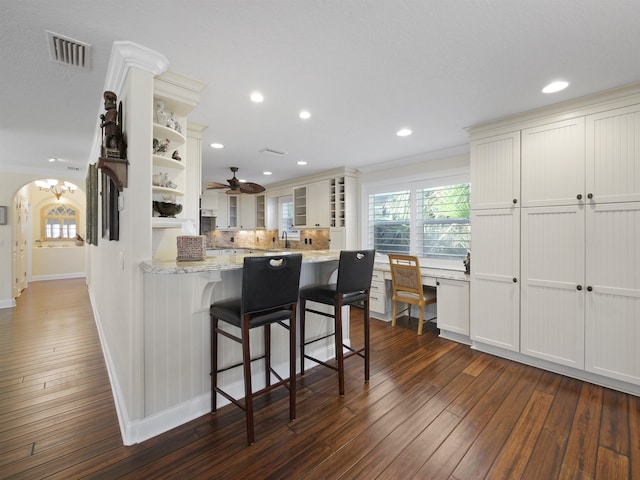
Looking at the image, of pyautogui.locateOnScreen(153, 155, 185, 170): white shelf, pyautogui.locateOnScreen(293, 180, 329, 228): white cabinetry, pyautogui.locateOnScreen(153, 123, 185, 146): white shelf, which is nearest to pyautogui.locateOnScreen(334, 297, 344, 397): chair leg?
pyautogui.locateOnScreen(153, 155, 185, 170): white shelf

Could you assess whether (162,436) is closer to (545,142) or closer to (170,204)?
(170,204)

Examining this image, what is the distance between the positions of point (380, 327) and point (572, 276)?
7.12ft

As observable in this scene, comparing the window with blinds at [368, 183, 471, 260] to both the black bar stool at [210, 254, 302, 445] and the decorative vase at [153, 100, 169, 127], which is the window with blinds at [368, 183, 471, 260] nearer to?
the black bar stool at [210, 254, 302, 445]

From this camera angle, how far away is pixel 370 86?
2303mm

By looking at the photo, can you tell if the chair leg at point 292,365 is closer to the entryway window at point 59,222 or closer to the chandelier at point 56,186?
the chandelier at point 56,186

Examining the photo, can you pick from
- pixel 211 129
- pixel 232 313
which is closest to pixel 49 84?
pixel 211 129

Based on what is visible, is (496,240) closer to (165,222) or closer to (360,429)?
(360,429)

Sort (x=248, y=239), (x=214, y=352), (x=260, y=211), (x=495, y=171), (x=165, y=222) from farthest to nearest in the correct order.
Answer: (x=248, y=239) < (x=260, y=211) < (x=495, y=171) < (x=165, y=222) < (x=214, y=352)

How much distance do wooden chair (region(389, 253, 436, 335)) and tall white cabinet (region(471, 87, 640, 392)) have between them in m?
0.62

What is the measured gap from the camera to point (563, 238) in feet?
8.59

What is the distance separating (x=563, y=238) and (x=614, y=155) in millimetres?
757

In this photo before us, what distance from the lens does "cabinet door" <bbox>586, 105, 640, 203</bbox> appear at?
2.29 m

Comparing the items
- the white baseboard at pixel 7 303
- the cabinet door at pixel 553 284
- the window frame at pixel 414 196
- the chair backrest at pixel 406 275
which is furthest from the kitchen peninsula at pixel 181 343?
the white baseboard at pixel 7 303

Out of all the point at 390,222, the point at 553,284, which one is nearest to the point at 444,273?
the point at 553,284
